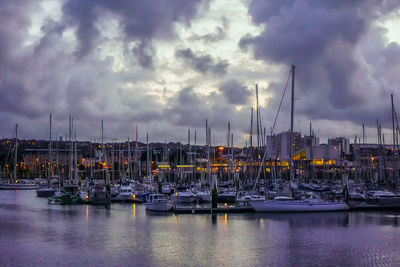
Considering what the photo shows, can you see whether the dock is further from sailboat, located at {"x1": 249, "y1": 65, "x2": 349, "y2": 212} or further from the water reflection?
the water reflection

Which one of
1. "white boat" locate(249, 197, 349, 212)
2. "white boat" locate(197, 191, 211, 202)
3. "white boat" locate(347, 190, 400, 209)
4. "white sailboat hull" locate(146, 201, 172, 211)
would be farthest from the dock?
"white boat" locate(197, 191, 211, 202)

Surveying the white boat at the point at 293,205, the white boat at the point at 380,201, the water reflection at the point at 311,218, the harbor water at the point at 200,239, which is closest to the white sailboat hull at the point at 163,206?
the harbor water at the point at 200,239

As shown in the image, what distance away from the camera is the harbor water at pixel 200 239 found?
28.3 m

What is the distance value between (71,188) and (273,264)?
61.8 m

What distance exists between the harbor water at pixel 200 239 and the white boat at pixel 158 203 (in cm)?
164

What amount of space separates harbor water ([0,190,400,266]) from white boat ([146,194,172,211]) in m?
1.64

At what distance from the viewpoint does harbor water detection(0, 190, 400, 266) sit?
28328mm

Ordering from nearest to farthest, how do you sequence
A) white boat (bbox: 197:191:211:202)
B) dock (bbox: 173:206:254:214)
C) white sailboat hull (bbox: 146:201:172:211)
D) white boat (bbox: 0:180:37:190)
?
dock (bbox: 173:206:254:214), white sailboat hull (bbox: 146:201:172:211), white boat (bbox: 197:191:211:202), white boat (bbox: 0:180:37:190)

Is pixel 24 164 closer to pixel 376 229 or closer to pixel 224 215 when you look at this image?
pixel 224 215

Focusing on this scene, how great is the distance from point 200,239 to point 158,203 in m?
19.8

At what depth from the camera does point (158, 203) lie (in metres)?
55.2

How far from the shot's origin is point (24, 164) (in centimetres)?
19962

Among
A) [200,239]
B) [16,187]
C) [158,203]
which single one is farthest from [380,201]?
[16,187]

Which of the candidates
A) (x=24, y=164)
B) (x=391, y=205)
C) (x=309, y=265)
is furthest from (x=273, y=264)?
(x=24, y=164)
